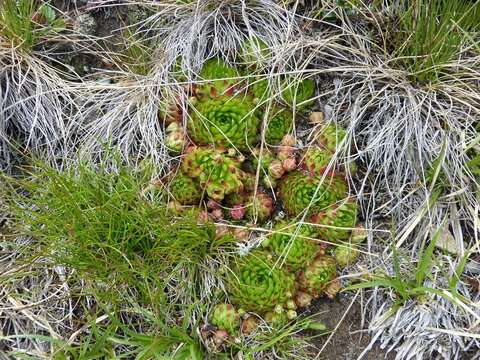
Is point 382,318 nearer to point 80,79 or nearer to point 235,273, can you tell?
point 235,273

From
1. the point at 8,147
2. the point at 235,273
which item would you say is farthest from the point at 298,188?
the point at 8,147

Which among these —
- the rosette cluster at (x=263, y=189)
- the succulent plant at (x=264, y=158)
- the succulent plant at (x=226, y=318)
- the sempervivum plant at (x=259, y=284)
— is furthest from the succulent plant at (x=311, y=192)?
the succulent plant at (x=226, y=318)

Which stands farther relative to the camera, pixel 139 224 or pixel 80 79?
pixel 80 79

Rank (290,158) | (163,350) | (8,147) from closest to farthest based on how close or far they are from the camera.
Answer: (163,350) → (290,158) → (8,147)

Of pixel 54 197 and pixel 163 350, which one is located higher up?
pixel 54 197

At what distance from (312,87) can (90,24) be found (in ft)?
3.83

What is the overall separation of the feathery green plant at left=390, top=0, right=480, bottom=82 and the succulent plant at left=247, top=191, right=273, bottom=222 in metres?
0.84

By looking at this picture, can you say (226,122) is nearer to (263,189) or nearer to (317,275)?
(263,189)

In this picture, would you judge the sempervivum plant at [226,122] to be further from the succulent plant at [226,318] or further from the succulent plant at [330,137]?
the succulent plant at [226,318]

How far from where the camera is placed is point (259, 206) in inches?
96.3

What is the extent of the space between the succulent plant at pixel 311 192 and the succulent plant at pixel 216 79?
51 centimetres

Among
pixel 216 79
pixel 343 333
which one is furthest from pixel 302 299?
pixel 216 79

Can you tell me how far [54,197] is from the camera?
233 cm

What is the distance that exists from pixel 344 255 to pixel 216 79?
956 mm
